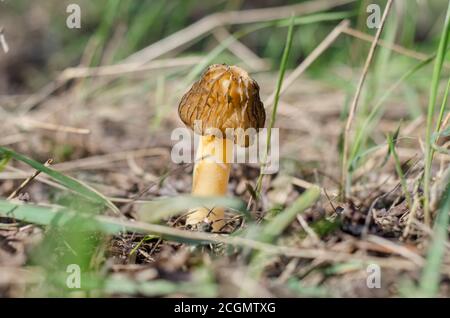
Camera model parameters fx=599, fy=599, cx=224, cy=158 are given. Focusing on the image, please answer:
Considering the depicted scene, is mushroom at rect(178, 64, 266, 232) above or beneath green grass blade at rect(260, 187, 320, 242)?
above

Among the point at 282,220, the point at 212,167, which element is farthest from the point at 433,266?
the point at 212,167

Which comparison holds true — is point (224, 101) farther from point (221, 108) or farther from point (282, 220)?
point (282, 220)

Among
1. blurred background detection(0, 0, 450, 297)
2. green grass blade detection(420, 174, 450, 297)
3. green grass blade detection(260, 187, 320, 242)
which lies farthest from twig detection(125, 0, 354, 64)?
green grass blade detection(420, 174, 450, 297)

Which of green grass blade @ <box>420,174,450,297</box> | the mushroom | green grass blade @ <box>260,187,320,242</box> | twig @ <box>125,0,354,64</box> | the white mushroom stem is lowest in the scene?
green grass blade @ <box>420,174,450,297</box>

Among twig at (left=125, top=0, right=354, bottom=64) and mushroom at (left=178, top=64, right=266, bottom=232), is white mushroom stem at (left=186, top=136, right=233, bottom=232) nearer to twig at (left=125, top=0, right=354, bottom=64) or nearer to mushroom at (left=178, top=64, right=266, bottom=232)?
mushroom at (left=178, top=64, right=266, bottom=232)

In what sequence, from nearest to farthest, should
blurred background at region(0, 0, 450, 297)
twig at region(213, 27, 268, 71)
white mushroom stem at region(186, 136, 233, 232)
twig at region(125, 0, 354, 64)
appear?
blurred background at region(0, 0, 450, 297) → white mushroom stem at region(186, 136, 233, 232) → twig at region(125, 0, 354, 64) → twig at region(213, 27, 268, 71)

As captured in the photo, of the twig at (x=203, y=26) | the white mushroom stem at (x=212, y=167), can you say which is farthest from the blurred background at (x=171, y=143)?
→ the white mushroom stem at (x=212, y=167)
